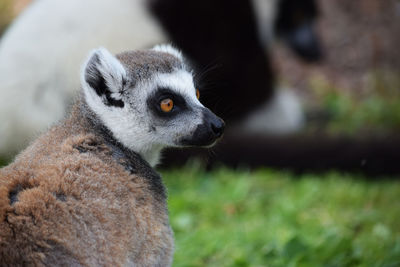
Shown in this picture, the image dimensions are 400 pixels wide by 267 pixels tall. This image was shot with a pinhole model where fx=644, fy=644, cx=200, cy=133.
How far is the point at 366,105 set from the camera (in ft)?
28.2

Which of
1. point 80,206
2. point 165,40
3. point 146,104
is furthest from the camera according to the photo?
point 165,40

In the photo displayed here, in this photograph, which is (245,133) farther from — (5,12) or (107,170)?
(5,12)

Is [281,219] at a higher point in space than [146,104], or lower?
lower

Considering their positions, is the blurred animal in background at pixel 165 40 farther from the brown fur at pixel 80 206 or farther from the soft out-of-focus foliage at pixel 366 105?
the brown fur at pixel 80 206

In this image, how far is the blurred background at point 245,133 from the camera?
4.84 metres

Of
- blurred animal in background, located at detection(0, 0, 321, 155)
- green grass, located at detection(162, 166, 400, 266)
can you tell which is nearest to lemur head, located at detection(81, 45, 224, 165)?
blurred animal in background, located at detection(0, 0, 321, 155)

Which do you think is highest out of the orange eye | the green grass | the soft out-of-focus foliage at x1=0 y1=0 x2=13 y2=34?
the orange eye

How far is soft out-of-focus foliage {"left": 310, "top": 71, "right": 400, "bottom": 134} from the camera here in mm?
8047

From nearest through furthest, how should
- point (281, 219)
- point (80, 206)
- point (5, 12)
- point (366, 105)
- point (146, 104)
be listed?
1. point (80, 206)
2. point (146, 104)
3. point (281, 219)
4. point (366, 105)
5. point (5, 12)

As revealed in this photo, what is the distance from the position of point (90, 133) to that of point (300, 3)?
17.3 feet

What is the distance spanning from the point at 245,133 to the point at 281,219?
1.56 metres

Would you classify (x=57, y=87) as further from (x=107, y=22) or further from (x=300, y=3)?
(x=300, y=3)

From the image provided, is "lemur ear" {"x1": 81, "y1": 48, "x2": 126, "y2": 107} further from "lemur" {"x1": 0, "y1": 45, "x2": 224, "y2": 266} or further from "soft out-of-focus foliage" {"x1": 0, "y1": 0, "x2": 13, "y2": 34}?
"soft out-of-focus foliage" {"x1": 0, "y1": 0, "x2": 13, "y2": 34}

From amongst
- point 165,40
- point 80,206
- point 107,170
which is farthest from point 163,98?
point 165,40
